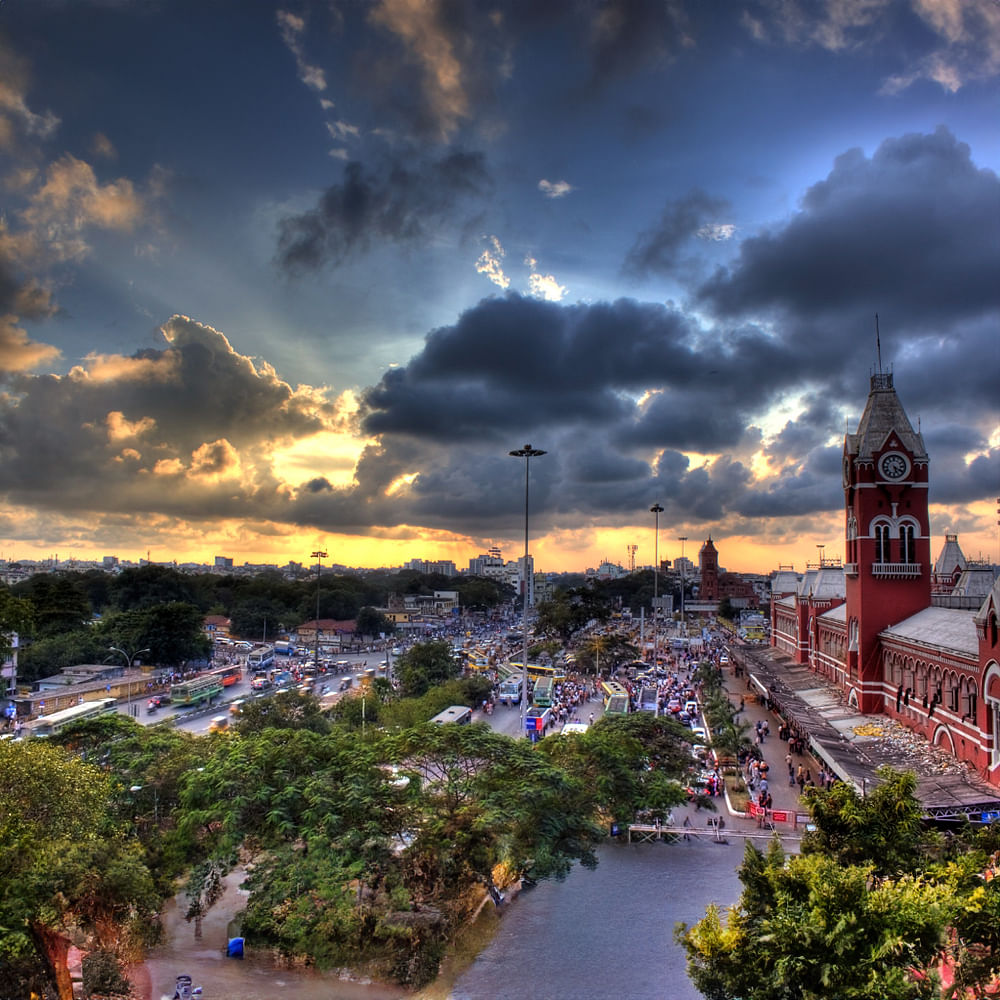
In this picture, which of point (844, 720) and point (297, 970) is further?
point (844, 720)

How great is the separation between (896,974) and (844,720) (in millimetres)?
26636

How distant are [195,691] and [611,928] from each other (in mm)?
40051

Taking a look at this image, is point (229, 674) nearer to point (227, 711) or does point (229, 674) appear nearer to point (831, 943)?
point (227, 711)

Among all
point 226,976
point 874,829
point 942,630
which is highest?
point 942,630

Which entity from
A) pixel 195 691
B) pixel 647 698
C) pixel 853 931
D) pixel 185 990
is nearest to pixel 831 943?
pixel 853 931

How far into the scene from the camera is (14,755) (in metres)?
14.8

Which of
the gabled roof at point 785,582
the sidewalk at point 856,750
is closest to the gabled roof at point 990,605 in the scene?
the sidewalk at point 856,750

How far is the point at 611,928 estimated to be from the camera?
18859mm

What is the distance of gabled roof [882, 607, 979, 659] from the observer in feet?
85.1

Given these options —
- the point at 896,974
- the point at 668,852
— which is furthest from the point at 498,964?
the point at 896,974

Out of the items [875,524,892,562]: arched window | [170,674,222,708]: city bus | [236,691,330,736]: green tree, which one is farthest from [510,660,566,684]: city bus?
[875,524,892,562]: arched window

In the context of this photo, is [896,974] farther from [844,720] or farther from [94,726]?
[844,720]

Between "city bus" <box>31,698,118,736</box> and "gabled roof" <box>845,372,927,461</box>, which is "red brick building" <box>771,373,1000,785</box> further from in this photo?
"city bus" <box>31,698,118,736</box>

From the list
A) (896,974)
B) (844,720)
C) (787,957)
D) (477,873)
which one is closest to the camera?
(896,974)
